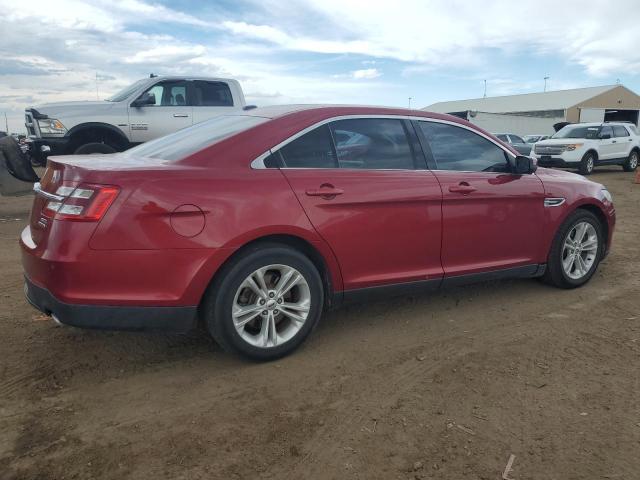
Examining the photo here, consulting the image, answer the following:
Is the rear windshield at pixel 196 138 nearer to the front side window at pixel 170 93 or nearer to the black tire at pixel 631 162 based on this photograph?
the front side window at pixel 170 93

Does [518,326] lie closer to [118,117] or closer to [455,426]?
[455,426]

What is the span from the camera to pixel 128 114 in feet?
29.6

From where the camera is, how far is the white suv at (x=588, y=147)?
17.2 m

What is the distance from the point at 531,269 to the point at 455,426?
2.33 metres

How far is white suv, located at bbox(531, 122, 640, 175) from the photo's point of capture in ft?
56.5

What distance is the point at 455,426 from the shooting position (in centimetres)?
266

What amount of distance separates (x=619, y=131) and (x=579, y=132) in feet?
6.29

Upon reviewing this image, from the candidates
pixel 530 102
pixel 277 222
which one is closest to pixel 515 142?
pixel 277 222

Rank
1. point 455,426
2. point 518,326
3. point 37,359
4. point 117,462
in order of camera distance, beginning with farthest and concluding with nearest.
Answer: point 518,326 < point 37,359 < point 455,426 < point 117,462

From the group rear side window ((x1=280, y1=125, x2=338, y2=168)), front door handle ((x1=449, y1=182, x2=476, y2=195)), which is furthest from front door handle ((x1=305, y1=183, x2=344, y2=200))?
front door handle ((x1=449, y1=182, x2=476, y2=195))

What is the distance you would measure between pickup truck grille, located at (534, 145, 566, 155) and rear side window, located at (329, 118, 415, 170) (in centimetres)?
1538

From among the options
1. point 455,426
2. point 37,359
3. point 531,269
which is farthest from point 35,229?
point 531,269

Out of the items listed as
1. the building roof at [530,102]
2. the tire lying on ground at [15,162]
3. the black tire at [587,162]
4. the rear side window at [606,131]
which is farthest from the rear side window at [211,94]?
the building roof at [530,102]

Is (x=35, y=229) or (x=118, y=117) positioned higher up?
(x=118, y=117)
